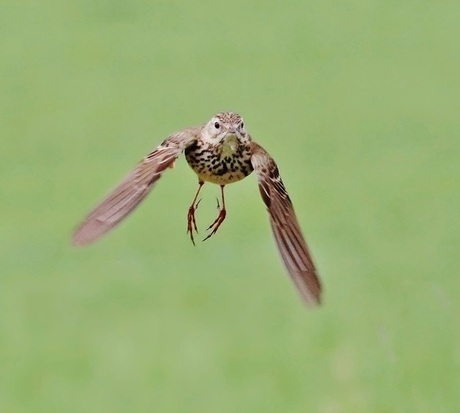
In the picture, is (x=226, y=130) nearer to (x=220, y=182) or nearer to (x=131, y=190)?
(x=220, y=182)

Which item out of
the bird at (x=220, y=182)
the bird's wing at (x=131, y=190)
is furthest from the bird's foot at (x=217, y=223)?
the bird's wing at (x=131, y=190)

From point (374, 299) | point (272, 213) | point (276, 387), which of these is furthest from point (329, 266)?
point (272, 213)

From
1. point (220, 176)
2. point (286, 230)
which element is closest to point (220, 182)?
point (220, 176)

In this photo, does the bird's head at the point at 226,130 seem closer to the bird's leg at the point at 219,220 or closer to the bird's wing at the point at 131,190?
the bird's wing at the point at 131,190

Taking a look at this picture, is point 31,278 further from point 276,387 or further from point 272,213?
point 272,213

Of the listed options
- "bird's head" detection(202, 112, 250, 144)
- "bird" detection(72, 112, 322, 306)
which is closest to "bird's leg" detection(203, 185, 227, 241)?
"bird" detection(72, 112, 322, 306)

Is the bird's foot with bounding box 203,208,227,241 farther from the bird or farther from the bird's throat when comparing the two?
the bird's throat
